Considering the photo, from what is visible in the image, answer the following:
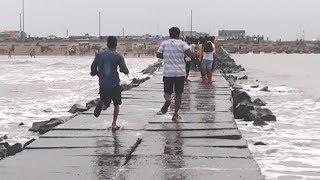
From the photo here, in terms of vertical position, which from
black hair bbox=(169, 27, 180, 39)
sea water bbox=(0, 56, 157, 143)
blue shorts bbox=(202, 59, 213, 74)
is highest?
black hair bbox=(169, 27, 180, 39)

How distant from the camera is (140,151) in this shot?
646 centimetres

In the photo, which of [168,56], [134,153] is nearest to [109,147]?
[134,153]

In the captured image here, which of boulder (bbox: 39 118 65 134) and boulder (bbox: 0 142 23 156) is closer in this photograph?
boulder (bbox: 0 142 23 156)

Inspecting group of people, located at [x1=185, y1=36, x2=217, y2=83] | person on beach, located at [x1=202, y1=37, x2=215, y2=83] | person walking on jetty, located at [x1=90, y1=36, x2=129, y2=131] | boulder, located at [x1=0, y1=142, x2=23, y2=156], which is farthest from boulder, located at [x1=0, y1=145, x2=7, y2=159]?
person on beach, located at [x1=202, y1=37, x2=215, y2=83]

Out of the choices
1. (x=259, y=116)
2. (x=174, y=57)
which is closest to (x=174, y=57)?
(x=174, y=57)

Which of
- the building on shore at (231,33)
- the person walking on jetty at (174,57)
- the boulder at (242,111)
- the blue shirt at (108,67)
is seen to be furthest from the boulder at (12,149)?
the building on shore at (231,33)

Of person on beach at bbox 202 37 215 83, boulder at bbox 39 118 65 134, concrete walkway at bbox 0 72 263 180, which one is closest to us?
concrete walkway at bbox 0 72 263 180

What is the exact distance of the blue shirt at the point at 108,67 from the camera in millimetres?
7598

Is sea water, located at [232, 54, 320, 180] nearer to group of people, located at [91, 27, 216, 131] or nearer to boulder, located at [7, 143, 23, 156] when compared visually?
group of people, located at [91, 27, 216, 131]

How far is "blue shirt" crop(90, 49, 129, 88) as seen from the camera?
7598 millimetres

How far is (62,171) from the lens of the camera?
18.2 feet

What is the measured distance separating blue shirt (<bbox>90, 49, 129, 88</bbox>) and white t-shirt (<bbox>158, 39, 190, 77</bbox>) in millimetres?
1078

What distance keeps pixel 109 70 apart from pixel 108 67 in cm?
→ 5

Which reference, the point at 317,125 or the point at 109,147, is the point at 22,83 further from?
the point at 109,147
